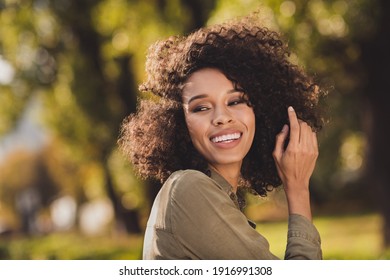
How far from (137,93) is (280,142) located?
911 cm

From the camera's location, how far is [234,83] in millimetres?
2047

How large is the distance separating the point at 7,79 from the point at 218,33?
1292 centimetres

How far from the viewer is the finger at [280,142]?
213 cm

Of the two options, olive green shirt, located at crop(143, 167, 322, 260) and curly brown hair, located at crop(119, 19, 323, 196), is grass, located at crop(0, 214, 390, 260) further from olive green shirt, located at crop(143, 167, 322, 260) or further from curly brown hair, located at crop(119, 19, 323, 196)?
olive green shirt, located at crop(143, 167, 322, 260)

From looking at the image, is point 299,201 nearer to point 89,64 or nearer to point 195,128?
point 195,128

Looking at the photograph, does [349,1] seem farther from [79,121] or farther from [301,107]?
[79,121]

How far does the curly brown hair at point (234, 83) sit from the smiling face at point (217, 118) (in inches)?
1.4

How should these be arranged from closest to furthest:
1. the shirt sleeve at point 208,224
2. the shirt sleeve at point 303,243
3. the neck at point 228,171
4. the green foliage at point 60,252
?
the shirt sleeve at point 208,224 → the shirt sleeve at point 303,243 → the neck at point 228,171 → the green foliage at point 60,252

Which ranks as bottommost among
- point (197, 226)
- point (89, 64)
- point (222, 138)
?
point (197, 226)

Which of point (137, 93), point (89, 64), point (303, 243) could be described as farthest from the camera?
point (89, 64)

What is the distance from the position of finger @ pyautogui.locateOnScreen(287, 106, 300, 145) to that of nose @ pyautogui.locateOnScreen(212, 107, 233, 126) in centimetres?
24

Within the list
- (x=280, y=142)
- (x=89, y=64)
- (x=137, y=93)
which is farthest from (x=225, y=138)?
(x=89, y=64)

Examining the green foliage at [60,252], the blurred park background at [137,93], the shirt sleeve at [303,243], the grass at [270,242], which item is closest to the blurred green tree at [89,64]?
the blurred park background at [137,93]

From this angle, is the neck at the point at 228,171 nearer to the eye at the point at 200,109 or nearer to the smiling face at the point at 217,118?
the smiling face at the point at 217,118
